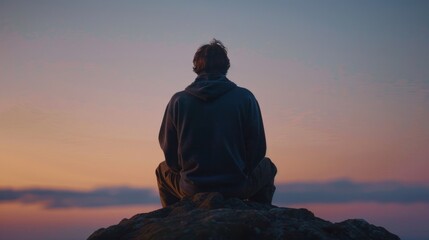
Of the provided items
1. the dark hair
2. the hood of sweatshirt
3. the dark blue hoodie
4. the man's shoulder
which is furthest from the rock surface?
the dark hair

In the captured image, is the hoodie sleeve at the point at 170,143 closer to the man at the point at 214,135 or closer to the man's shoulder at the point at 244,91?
the man at the point at 214,135

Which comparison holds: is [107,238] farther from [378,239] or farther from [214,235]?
[378,239]

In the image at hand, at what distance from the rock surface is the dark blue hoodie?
4.36ft

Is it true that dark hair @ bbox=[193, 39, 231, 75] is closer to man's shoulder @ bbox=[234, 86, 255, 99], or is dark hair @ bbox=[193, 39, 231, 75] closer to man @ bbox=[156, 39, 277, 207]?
man @ bbox=[156, 39, 277, 207]

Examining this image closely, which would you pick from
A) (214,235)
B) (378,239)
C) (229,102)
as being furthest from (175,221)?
(229,102)

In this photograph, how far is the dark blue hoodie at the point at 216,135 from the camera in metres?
7.97

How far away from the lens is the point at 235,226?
5.49 metres

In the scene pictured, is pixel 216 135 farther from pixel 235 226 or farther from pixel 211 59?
pixel 235 226

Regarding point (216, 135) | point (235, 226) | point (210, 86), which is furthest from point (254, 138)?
point (235, 226)

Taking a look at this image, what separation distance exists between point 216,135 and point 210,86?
26.1 inches

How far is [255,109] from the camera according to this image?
8.32 m

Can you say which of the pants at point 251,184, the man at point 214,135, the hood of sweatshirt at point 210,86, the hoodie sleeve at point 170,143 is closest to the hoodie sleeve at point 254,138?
the man at point 214,135

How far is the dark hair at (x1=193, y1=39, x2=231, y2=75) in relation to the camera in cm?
832

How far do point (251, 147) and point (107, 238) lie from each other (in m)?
2.90
